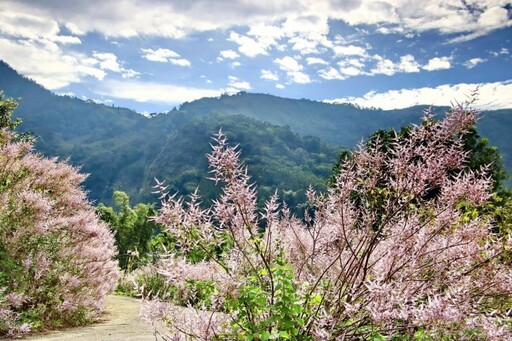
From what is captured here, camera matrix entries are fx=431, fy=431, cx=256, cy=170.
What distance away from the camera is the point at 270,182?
638 feet

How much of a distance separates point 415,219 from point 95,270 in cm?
751

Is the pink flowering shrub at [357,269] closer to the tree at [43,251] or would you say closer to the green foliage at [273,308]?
the green foliage at [273,308]

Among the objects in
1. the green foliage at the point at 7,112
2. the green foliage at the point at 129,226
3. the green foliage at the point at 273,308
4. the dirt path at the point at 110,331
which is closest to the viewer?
the green foliage at the point at 273,308

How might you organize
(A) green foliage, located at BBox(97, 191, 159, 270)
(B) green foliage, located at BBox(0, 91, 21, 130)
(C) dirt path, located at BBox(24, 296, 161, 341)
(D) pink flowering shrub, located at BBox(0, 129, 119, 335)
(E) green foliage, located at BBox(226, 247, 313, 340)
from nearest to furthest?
(E) green foliage, located at BBox(226, 247, 313, 340), (C) dirt path, located at BBox(24, 296, 161, 341), (D) pink flowering shrub, located at BBox(0, 129, 119, 335), (B) green foliage, located at BBox(0, 91, 21, 130), (A) green foliage, located at BBox(97, 191, 159, 270)

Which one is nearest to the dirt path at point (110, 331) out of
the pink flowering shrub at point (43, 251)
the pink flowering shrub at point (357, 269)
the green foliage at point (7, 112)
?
the pink flowering shrub at point (43, 251)

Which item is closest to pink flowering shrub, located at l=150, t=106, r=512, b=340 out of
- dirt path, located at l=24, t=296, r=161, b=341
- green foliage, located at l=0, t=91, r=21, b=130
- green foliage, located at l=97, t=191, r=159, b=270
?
dirt path, located at l=24, t=296, r=161, b=341

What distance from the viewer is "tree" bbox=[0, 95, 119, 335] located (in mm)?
7391

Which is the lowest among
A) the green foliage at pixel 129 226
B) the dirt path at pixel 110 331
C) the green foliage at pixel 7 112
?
the green foliage at pixel 129 226

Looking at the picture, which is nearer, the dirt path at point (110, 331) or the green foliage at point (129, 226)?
the dirt path at point (110, 331)

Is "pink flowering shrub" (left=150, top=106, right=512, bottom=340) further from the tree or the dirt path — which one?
the tree

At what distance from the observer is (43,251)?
7.77 metres

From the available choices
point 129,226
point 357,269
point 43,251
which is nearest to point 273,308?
point 357,269

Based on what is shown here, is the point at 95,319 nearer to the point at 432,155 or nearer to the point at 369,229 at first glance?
the point at 369,229

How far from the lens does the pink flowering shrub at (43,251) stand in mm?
7387
